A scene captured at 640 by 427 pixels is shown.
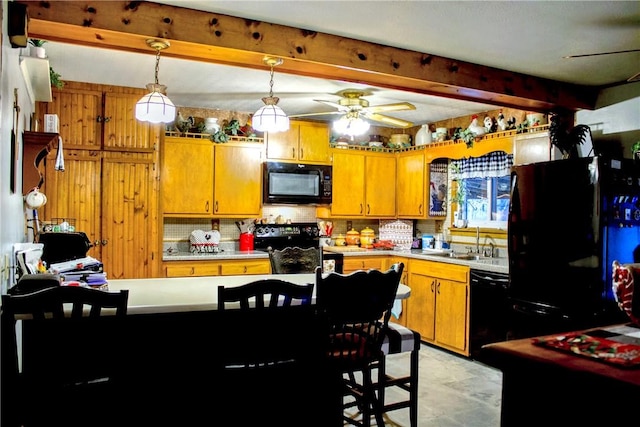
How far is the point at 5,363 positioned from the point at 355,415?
2.04 m

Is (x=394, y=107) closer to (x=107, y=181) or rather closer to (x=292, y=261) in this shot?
(x=292, y=261)

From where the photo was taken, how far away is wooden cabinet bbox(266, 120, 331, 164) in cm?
548

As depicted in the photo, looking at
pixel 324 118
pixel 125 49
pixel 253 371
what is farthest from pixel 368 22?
pixel 324 118

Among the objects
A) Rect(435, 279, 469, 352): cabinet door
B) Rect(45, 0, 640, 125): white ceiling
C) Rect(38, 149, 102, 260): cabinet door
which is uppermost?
Rect(45, 0, 640, 125): white ceiling

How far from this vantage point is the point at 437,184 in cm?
586

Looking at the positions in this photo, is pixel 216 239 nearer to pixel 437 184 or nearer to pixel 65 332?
pixel 437 184

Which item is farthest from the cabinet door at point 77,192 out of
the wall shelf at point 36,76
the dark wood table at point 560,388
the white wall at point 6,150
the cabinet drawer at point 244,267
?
the dark wood table at point 560,388

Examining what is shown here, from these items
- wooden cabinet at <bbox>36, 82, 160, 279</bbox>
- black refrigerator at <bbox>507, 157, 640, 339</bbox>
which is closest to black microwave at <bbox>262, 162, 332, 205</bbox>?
wooden cabinet at <bbox>36, 82, 160, 279</bbox>

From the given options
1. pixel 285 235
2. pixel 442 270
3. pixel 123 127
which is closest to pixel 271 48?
pixel 123 127

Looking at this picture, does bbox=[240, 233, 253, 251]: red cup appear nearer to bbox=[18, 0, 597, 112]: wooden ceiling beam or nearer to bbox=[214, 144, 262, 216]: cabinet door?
bbox=[214, 144, 262, 216]: cabinet door

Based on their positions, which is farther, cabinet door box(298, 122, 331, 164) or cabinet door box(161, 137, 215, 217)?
cabinet door box(298, 122, 331, 164)

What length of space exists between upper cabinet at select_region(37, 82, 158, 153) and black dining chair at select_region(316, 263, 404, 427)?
288 cm

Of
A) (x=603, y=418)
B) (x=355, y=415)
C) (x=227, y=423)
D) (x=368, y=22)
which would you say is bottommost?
(x=355, y=415)

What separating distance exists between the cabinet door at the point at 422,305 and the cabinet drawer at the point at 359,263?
16.6 inches
